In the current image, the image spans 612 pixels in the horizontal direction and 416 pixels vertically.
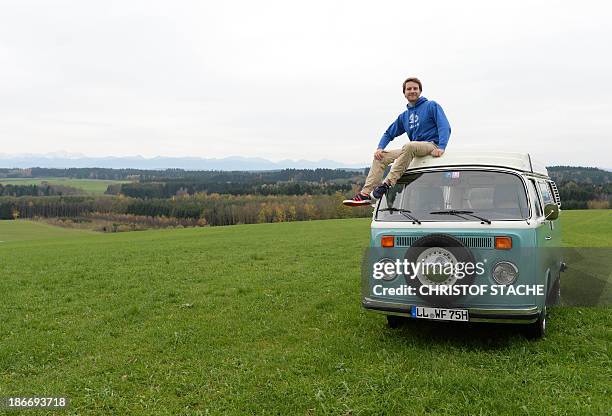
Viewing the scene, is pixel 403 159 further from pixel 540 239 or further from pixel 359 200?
pixel 540 239

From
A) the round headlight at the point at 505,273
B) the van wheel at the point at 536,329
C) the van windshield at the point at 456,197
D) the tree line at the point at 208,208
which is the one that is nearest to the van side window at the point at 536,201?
the van windshield at the point at 456,197

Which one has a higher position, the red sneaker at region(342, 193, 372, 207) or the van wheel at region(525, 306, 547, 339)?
the red sneaker at region(342, 193, 372, 207)

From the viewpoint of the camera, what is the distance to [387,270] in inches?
265

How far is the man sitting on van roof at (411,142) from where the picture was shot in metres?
7.48

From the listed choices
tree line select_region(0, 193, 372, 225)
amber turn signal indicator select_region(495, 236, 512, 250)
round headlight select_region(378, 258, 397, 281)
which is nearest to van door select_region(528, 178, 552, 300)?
amber turn signal indicator select_region(495, 236, 512, 250)

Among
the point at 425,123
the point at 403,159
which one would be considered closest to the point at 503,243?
the point at 403,159

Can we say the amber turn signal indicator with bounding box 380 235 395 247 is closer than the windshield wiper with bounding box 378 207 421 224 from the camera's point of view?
Yes

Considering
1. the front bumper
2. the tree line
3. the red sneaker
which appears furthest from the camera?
the tree line

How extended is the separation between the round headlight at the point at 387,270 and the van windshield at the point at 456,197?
0.71 metres

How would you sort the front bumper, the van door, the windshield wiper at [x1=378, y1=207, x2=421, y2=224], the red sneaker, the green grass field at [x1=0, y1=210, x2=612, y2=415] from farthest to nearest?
1. the red sneaker
2. the windshield wiper at [x1=378, y1=207, x2=421, y2=224]
3. the van door
4. the front bumper
5. the green grass field at [x1=0, y1=210, x2=612, y2=415]

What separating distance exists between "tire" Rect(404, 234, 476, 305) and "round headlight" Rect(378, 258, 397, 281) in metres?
0.22

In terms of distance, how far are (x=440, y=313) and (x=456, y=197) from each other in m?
1.82

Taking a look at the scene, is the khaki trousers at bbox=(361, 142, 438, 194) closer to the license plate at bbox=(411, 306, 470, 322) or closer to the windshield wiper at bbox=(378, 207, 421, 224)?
the windshield wiper at bbox=(378, 207, 421, 224)

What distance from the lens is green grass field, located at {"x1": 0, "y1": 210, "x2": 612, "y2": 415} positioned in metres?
5.20
